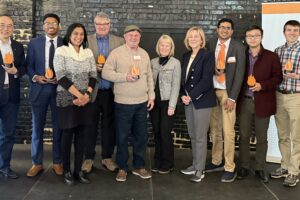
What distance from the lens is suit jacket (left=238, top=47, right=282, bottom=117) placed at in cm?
437

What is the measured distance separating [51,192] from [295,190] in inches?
113

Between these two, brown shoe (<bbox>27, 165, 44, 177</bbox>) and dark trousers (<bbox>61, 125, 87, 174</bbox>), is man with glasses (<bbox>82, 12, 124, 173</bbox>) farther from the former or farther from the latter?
brown shoe (<bbox>27, 165, 44, 177</bbox>)

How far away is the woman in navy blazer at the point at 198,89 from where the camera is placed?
14.4ft

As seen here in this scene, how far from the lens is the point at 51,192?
164 inches

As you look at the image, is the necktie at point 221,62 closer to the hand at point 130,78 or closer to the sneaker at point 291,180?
the hand at point 130,78

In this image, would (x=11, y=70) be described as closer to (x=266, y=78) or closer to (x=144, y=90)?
(x=144, y=90)

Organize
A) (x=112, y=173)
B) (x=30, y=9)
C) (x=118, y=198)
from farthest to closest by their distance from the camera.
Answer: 1. (x=30, y=9)
2. (x=112, y=173)
3. (x=118, y=198)

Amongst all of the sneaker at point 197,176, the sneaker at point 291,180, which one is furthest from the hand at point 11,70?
the sneaker at point 291,180

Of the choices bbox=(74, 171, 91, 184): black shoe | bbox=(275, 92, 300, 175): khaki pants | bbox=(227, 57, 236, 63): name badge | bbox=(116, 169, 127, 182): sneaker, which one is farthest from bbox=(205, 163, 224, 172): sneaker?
bbox=(74, 171, 91, 184): black shoe

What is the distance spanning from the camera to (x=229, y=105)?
4.46m

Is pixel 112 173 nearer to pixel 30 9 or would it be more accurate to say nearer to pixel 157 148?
pixel 157 148

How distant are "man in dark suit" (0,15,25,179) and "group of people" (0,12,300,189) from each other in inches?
0.5

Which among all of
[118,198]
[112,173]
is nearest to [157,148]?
[112,173]

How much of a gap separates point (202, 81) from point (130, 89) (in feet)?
2.85
